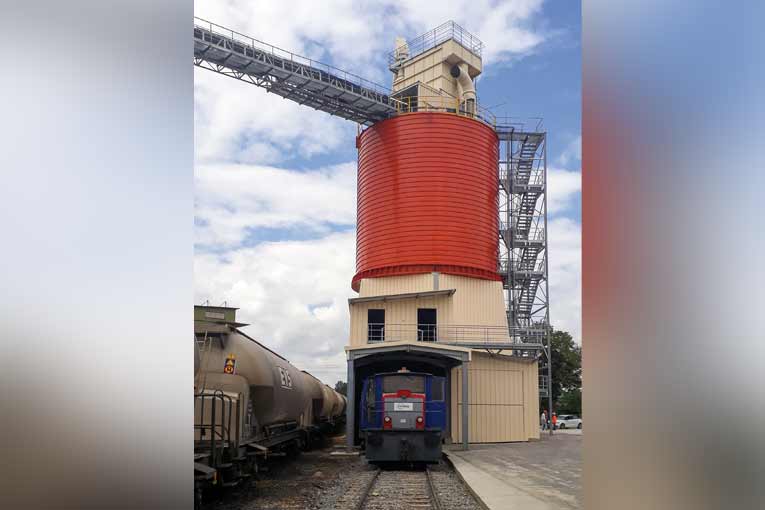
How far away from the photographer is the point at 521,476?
13031 mm

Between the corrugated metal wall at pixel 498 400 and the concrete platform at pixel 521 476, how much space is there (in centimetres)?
236

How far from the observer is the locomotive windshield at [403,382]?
16.4 metres

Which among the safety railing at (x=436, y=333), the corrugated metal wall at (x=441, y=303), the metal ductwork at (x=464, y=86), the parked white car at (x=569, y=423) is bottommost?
the parked white car at (x=569, y=423)

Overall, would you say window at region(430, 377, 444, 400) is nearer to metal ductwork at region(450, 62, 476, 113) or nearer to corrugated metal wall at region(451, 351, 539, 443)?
corrugated metal wall at region(451, 351, 539, 443)

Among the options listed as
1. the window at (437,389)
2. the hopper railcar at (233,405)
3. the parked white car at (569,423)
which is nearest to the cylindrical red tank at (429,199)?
the window at (437,389)

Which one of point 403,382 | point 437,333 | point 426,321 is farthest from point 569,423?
point 403,382

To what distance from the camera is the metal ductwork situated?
1177 inches

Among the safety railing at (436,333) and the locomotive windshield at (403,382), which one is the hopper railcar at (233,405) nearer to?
the locomotive windshield at (403,382)

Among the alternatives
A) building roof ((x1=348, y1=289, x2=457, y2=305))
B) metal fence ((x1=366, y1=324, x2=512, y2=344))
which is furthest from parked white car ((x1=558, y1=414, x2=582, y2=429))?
building roof ((x1=348, y1=289, x2=457, y2=305))

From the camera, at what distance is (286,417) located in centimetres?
1338

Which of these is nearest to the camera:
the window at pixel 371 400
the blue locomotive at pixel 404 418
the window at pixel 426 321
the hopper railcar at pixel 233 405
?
the hopper railcar at pixel 233 405
